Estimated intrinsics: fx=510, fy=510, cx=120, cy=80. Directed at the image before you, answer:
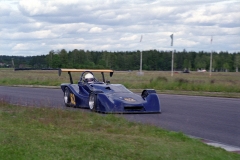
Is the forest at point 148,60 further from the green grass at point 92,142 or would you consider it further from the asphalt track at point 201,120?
the green grass at point 92,142

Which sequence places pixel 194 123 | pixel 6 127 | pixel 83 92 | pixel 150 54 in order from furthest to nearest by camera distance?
pixel 150 54 < pixel 83 92 < pixel 194 123 < pixel 6 127

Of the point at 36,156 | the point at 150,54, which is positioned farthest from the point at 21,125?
the point at 150,54

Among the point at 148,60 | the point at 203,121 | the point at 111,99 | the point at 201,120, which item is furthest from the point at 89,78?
the point at 148,60

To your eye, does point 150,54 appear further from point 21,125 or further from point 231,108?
point 21,125

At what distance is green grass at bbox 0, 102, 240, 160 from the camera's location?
917cm

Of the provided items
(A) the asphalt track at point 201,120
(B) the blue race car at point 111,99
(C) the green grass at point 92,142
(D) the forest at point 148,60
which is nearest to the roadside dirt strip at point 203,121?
(A) the asphalt track at point 201,120

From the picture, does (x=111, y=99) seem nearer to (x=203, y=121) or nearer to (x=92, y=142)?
(x=203, y=121)

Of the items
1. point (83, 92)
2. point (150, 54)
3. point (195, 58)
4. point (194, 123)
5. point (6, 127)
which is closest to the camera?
point (6, 127)

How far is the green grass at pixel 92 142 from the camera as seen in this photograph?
9.17m

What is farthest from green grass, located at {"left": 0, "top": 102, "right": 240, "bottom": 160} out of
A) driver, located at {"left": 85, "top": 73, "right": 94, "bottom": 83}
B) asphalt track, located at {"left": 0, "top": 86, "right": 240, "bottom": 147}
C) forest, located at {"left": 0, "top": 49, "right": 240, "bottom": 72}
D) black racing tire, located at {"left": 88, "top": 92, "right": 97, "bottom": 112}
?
forest, located at {"left": 0, "top": 49, "right": 240, "bottom": 72}

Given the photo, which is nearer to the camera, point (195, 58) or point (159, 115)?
point (159, 115)

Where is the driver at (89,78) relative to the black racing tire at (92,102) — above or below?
above

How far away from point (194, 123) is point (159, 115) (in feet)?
7.34

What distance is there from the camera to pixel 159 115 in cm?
1830
